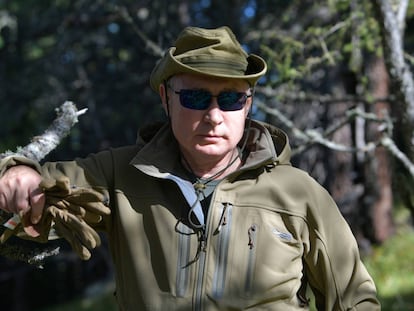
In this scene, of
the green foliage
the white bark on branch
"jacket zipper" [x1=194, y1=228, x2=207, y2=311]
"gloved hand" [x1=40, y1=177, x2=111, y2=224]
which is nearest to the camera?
"gloved hand" [x1=40, y1=177, x2=111, y2=224]

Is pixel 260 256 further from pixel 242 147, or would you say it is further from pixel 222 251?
pixel 242 147

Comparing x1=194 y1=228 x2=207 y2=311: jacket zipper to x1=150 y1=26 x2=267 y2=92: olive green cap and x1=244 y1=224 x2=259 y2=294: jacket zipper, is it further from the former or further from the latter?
x1=150 y1=26 x2=267 y2=92: olive green cap

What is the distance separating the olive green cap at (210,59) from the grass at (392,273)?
3.68 metres

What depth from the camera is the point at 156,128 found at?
2615mm

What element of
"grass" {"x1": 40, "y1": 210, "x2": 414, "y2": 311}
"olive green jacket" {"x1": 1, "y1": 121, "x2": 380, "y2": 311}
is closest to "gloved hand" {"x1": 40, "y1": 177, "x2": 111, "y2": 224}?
"olive green jacket" {"x1": 1, "y1": 121, "x2": 380, "y2": 311}

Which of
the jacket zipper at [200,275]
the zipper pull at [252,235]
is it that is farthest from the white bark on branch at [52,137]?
the zipper pull at [252,235]

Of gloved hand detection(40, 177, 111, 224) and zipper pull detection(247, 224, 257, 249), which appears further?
zipper pull detection(247, 224, 257, 249)

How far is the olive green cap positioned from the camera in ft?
7.46

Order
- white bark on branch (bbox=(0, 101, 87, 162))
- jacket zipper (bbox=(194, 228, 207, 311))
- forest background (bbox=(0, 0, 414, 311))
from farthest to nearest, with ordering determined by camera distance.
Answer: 1. forest background (bbox=(0, 0, 414, 311))
2. white bark on branch (bbox=(0, 101, 87, 162))
3. jacket zipper (bbox=(194, 228, 207, 311))

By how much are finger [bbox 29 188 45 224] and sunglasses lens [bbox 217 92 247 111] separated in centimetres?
71

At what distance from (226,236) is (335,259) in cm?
43

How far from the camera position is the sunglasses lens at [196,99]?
2.28m

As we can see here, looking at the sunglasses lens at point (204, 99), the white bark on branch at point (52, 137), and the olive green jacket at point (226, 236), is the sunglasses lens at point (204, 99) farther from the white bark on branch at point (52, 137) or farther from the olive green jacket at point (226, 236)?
the white bark on branch at point (52, 137)

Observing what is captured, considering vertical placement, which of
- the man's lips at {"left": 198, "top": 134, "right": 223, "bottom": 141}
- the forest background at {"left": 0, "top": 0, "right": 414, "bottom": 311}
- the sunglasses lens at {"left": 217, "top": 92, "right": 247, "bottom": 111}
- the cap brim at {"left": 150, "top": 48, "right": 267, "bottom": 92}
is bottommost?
the forest background at {"left": 0, "top": 0, "right": 414, "bottom": 311}
